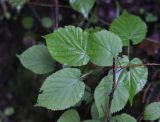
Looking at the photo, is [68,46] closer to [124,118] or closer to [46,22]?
[124,118]

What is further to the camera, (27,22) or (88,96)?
(27,22)

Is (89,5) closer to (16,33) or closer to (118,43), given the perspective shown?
(118,43)

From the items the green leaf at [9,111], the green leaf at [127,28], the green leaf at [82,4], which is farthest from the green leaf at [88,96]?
the green leaf at [9,111]

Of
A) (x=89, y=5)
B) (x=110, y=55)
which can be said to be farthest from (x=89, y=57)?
(x=89, y=5)

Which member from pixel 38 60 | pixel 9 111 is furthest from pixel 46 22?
pixel 38 60

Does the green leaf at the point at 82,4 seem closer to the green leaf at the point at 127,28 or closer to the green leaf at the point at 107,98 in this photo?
the green leaf at the point at 127,28

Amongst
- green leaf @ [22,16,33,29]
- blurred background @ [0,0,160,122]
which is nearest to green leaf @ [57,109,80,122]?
blurred background @ [0,0,160,122]
